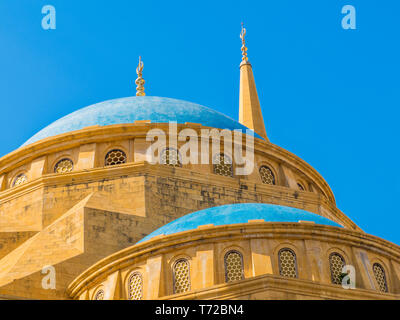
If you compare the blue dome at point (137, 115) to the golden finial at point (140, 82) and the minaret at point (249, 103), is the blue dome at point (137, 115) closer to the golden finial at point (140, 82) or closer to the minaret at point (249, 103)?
the golden finial at point (140, 82)

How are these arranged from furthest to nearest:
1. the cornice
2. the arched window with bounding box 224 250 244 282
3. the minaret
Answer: the minaret
the cornice
the arched window with bounding box 224 250 244 282

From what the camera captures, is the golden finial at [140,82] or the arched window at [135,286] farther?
the golden finial at [140,82]

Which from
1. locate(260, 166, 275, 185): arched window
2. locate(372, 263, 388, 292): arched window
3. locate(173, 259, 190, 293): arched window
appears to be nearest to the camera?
locate(173, 259, 190, 293): arched window

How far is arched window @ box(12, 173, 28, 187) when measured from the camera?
87.5ft

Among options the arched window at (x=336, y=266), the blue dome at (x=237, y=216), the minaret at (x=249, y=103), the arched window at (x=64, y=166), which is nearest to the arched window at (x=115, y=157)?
the arched window at (x=64, y=166)

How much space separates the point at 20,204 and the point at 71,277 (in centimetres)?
544

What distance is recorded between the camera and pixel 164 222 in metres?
23.4

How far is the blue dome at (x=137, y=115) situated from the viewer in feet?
90.2

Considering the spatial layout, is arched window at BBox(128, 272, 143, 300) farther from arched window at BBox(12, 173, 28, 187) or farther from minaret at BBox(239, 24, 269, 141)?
minaret at BBox(239, 24, 269, 141)

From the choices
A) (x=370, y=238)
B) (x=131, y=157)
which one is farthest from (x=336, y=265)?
(x=131, y=157)

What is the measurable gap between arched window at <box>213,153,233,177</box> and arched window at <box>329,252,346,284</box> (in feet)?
24.6

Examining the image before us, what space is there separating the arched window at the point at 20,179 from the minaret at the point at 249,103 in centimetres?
1158

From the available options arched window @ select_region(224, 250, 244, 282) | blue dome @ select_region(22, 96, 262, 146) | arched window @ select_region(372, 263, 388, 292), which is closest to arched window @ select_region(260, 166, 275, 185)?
blue dome @ select_region(22, 96, 262, 146)
